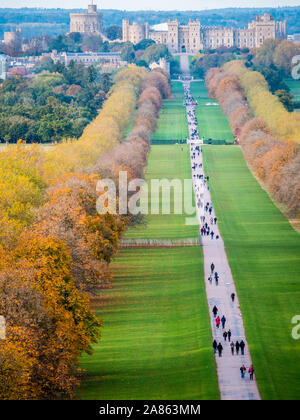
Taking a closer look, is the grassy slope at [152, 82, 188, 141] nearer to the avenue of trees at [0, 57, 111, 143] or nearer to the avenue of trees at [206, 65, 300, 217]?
the avenue of trees at [206, 65, 300, 217]

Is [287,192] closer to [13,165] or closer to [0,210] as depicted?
[13,165]

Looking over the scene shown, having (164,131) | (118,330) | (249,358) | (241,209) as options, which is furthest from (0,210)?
(164,131)

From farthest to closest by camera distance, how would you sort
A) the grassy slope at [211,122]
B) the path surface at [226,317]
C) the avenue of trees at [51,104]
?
the grassy slope at [211,122] < the avenue of trees at [51,104] < the path surface at [226,317]

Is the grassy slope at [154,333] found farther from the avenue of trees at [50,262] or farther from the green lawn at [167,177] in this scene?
the green lawn at [167,177]

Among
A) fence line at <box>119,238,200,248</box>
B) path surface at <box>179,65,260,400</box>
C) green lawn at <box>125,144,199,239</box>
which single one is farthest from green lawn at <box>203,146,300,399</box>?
green lawn at <box>125,144,199,239</box>

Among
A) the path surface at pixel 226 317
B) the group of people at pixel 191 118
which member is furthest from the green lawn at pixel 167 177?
the group of people at pixel 191 118

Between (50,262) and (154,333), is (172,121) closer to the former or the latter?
(154,333)
